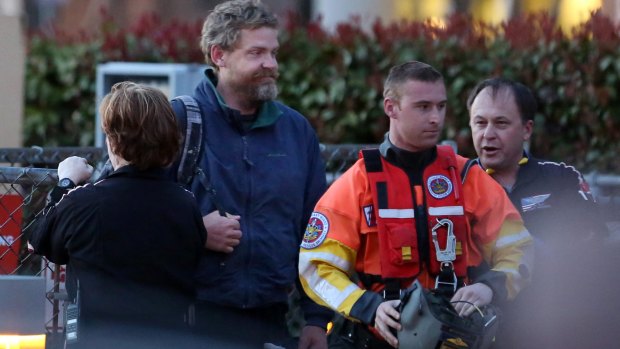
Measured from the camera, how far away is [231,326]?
428cm

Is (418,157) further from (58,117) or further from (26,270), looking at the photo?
(58,117)

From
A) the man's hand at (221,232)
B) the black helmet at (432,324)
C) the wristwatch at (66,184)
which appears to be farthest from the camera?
the man's hand at (221,232)

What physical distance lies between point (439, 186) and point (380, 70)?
4107 millimetres

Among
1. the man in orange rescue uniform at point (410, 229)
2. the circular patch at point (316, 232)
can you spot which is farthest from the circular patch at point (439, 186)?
the circular patch at point (316, 232)

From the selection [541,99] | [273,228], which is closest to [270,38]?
[273,228]

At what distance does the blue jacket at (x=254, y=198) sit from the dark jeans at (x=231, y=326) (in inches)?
2.1

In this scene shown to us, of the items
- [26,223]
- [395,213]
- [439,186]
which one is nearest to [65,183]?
[26,223]

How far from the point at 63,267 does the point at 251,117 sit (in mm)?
940

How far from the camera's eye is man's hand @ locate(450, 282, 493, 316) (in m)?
3.86

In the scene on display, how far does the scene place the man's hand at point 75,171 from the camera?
3965 mm

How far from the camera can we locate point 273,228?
434 cm

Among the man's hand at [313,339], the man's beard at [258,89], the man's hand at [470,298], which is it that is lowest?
the man's hand at [313,339]

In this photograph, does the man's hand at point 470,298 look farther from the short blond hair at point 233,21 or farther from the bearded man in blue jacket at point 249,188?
the short blond hair at point 233,21

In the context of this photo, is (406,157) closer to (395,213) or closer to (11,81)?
(395,213)
